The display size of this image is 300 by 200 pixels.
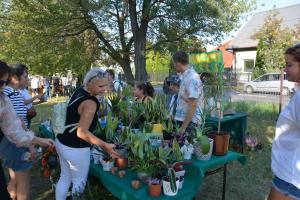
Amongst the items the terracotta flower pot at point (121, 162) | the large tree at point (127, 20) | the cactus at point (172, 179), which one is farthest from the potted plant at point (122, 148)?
the large tree at point (127, 20)

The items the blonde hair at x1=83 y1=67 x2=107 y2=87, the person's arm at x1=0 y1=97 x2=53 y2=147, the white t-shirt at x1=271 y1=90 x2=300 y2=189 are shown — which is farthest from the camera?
the blonde hair at x1=83 y1=67 x2=107 y2=87

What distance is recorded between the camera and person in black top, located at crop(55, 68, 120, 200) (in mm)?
2174

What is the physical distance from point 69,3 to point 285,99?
814 centimetres

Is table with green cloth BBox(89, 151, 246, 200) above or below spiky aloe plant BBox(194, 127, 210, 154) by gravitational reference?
below

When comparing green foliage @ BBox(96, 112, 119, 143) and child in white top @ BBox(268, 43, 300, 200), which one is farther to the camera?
green foliage @ BBox(96, 112, 119, 143)

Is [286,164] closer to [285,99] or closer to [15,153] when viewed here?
[15,153]

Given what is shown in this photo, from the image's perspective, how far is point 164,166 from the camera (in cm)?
220

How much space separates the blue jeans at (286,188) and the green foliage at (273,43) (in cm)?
1522

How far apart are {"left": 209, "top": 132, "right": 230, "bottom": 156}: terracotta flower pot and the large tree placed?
7.92 m

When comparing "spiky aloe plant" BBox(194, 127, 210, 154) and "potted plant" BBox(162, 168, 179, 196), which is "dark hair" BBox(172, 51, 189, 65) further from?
"potted plant" BBox(162, 168, 179, 196)

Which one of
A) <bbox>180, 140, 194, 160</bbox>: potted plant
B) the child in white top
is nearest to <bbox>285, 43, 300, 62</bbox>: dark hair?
the child in white top

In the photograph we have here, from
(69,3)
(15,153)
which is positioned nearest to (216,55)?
(15,153)

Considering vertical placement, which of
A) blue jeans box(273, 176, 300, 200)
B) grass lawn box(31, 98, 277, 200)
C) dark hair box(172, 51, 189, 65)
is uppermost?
dark hair box(172, 51, 189, 65)

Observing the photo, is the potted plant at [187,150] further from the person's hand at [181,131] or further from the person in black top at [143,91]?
the person in black top at [143,91]
